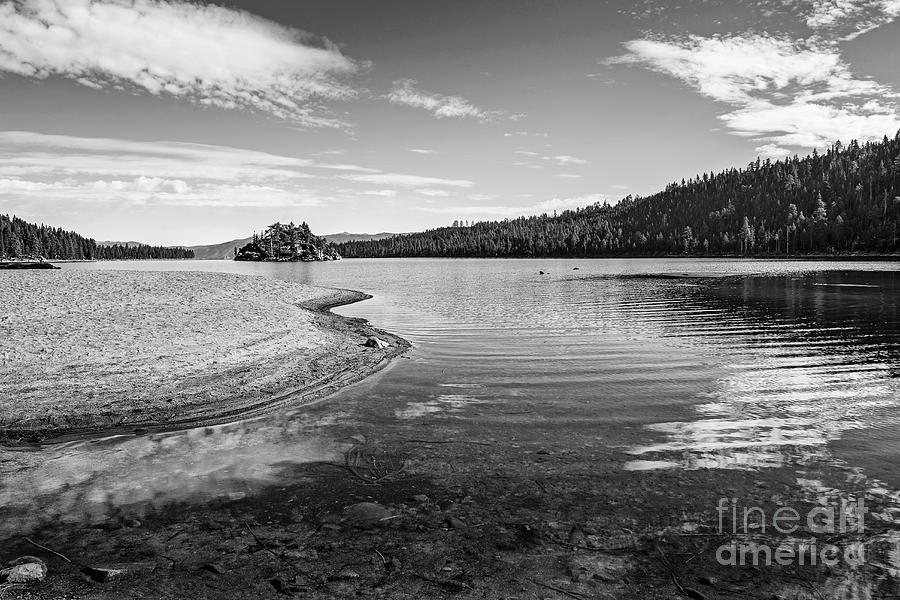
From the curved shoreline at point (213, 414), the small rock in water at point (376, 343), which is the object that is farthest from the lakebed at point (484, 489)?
the small rock in water at point (376, 343)

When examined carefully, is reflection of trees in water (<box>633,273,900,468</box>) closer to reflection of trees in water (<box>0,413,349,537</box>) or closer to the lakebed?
the lakebed

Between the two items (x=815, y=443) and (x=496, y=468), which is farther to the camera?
(x=815, y=443)

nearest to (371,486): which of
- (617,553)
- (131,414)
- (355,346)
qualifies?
(617,553)

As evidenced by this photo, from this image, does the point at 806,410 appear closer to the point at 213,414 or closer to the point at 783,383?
the point at 783,383

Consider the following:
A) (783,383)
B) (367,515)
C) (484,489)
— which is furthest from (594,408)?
(367,515)

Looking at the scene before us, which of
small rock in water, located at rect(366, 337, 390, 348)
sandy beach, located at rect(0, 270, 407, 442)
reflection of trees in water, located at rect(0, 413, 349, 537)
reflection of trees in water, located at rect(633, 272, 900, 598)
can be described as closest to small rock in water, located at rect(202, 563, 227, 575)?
reflection of trees in water, located at rect(0, 413, 349, 537)

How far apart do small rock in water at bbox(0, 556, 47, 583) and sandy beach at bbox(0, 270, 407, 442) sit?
6171 mm

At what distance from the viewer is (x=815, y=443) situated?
35.7 feet

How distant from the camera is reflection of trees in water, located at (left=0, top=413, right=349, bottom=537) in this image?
8.09 m

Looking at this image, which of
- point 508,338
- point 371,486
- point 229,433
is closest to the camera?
point 371,486

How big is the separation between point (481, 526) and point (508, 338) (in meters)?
18.3

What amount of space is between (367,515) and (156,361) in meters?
12.2

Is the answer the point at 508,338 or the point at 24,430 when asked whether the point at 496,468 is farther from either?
the point at 508,338

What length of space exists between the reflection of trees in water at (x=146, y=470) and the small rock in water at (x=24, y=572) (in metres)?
1.45
